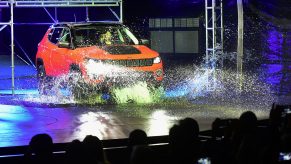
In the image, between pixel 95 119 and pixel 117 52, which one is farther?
pixel 117 52

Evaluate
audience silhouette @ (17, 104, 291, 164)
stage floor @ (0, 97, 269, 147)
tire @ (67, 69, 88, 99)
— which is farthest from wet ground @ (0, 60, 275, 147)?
audience silhouette @ (17, 104, 291, 164)

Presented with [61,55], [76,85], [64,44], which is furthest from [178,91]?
[64,44]

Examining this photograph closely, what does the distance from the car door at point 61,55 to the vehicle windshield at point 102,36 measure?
0.29 metres

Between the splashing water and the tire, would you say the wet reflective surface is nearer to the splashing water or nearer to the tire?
the splashing water

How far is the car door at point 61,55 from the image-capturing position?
12.9 m

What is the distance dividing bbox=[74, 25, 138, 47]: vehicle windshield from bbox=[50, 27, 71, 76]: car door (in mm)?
294

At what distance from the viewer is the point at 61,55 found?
13078 millimetres

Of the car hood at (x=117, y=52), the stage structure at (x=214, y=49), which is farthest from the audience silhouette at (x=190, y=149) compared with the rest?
the stage structure at (x=214, y=49)

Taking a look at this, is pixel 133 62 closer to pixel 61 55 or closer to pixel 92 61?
pixel 92 61

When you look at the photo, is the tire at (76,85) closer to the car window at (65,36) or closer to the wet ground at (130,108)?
the wet ground at (130,108)

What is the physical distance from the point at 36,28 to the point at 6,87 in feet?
7.88

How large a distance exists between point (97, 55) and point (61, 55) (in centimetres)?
118

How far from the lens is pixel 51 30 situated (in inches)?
559

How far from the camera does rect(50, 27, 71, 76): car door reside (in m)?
12.9
